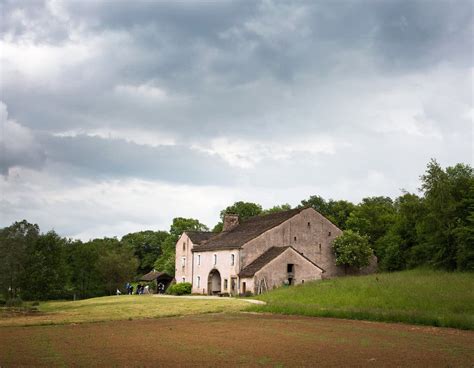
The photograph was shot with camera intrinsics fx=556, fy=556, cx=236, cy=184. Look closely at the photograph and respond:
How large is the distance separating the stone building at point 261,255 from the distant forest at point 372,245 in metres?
7.21

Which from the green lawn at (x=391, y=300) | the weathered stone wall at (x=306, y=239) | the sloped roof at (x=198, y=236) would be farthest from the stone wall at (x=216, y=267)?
the green lawn at (x=391, y=300)

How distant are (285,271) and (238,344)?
120 feet

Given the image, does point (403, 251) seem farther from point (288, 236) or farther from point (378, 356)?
point (378, 356)

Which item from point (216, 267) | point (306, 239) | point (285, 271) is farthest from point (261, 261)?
point (306, 239)

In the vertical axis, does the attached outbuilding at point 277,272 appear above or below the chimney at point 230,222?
below

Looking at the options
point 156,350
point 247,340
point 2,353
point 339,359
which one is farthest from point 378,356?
point 2,353

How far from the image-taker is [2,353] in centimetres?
1786

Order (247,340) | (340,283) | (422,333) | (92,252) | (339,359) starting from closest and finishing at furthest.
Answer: (339,359), (247,340), (422,333), (340,283), (92,252)

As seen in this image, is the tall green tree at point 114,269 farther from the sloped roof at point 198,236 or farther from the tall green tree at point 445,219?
the tall green tree at point 445,219

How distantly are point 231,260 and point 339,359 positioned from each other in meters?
44.1

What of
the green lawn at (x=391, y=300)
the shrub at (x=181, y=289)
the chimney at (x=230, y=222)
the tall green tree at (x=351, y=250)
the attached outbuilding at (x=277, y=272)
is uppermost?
the chimney at (x=230, y=222)

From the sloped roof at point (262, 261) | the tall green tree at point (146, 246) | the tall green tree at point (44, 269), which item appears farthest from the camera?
the tall green tree at point (146, 246)

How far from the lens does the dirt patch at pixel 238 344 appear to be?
647 inches

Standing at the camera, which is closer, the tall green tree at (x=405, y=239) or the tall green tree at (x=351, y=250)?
the tall green tree at (x=405, y=239)
